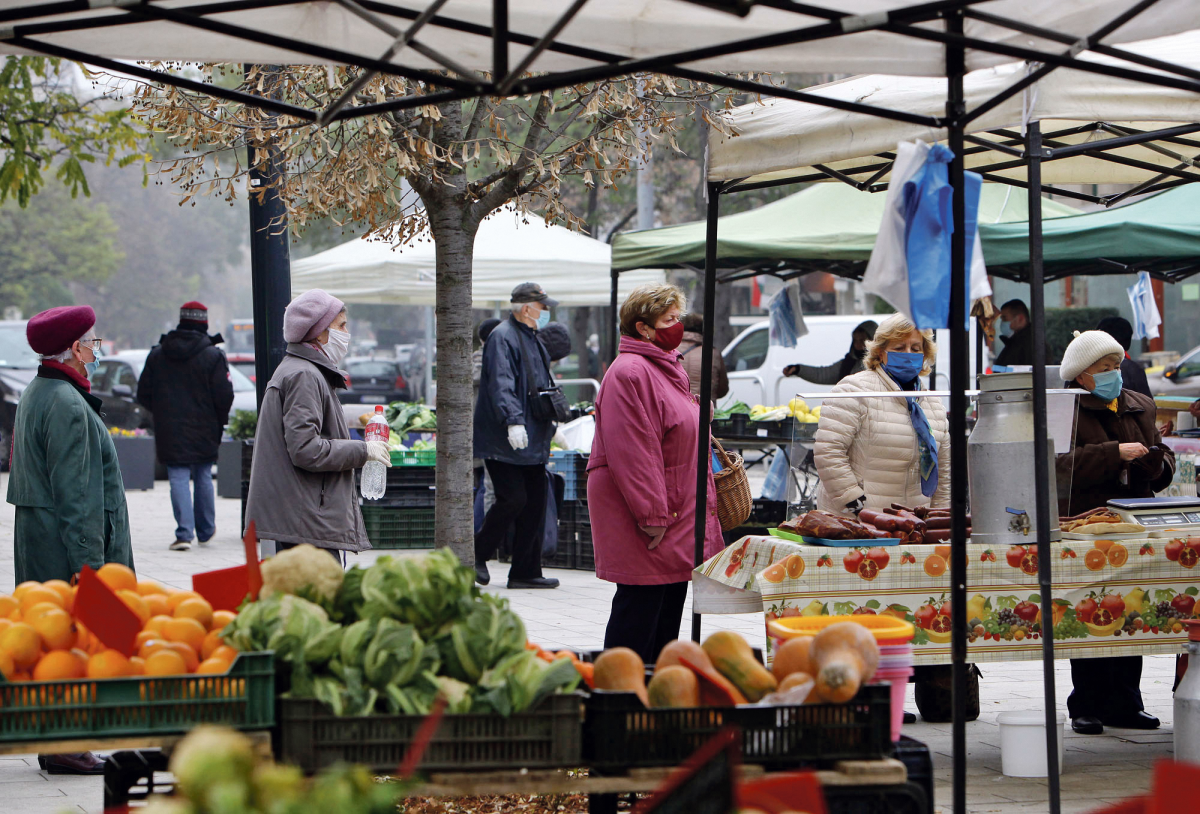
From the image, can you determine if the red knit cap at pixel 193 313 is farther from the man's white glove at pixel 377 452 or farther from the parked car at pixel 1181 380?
the parked car at pixel 1181 380

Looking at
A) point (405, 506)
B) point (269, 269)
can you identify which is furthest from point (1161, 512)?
point (405, 506)

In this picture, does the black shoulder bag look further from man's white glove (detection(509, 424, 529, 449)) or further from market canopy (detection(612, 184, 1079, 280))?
market canopy (detection(612, 184, 1079, 280))

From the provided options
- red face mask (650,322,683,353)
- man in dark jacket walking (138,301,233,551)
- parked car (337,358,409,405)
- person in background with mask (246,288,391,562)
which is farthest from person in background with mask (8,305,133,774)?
parked car (337,358,409,405)

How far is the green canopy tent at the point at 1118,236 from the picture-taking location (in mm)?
10695

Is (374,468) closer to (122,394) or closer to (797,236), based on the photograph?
(797,236)

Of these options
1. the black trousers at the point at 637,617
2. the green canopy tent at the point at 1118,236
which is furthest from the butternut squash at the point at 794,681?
the green canopy tent at the point at 1118,236

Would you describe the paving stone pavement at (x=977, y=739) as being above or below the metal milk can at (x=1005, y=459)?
below

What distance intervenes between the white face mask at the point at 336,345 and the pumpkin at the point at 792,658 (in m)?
3.23

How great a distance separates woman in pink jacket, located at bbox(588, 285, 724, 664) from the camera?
5316mm

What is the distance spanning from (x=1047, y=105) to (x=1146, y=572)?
1.95 meters

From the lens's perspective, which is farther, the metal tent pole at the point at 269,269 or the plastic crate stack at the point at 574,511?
the plastic crate stack at the point at 574,511

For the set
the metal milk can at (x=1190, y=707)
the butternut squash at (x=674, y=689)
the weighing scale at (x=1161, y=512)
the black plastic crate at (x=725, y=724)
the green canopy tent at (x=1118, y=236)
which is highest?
the green canopy tent at (x=1118, y=236)

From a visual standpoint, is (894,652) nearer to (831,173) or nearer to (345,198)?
(831,173)

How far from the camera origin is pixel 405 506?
11047 millimetres
